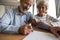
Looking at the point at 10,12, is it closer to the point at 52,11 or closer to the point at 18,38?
the point at 18,38

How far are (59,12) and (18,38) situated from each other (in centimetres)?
239

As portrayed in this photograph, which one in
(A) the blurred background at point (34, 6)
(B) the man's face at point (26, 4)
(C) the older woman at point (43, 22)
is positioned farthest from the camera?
(A) the blurred background at point (34, 6)

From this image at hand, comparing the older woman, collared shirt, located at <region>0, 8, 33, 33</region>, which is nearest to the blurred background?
the older woman

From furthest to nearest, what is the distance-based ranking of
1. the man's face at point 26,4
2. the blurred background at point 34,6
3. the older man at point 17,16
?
the blurred background at point 34,6 < the man's face at point 26,4 < the older man at point 17,16

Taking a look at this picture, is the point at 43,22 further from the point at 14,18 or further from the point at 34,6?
the point at 34,6

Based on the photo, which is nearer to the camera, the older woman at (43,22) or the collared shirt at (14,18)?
the older woman at (43,22)

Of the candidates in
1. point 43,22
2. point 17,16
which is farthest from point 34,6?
point 43,22

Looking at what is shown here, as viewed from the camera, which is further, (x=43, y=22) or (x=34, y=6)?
(x=34, y=6)

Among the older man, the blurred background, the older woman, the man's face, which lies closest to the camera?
the older woman

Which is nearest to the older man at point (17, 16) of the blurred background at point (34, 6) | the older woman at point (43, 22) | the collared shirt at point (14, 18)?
the collared shirt at point (14, 18)

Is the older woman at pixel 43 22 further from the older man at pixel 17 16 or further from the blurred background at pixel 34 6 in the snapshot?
the blurred background at pixel 34 6

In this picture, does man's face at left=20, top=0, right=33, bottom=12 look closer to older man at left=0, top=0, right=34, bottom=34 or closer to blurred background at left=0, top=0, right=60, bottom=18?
older man at left=0, top=0, right=34, bottom=34

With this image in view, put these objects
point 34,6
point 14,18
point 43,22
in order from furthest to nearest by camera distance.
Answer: point 34,6
point 14,18
point 43,22

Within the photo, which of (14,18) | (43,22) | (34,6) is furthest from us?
(34,6)
